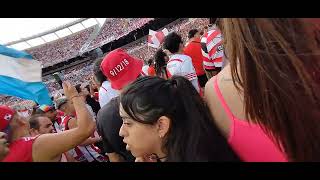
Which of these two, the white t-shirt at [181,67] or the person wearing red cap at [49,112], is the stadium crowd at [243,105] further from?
the person wearing red cap at [49,112]

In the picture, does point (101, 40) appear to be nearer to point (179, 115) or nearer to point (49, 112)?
point (49, 112)

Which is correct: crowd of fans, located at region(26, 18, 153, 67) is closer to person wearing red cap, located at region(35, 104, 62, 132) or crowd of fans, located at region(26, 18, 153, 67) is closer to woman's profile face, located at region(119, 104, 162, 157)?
person wearing red cap, located at region(35, 104, 62, 132)

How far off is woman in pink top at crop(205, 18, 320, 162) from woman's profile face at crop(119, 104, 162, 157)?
53 centimetres

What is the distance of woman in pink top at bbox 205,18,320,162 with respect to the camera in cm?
111

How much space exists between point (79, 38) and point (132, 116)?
52156 mm

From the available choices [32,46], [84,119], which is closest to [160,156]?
[84,119]

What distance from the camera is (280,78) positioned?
1.13 meters

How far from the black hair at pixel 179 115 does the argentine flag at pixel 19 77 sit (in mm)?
2677

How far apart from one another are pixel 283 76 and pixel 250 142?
307 mm

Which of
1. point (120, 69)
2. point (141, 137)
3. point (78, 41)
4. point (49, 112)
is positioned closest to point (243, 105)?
point (141, 137)

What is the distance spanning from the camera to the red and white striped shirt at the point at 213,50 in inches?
204

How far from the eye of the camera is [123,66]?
3.73 m

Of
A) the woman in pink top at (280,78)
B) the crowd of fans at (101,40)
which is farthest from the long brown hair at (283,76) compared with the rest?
the crowd of fans at (101,40)

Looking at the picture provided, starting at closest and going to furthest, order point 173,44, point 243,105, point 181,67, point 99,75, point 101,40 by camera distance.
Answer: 1. point 243,105
2. point 99,75
3. point 181,67
4. point 173,44
5. point 101,40
